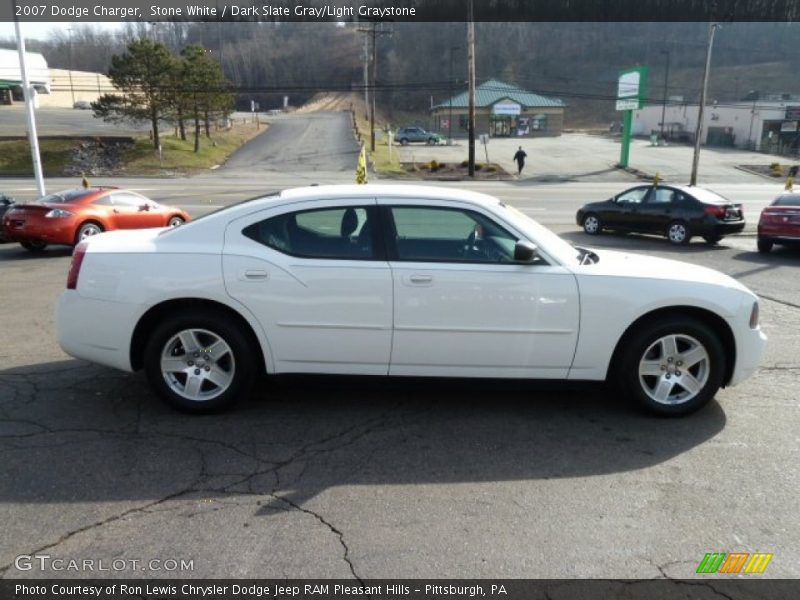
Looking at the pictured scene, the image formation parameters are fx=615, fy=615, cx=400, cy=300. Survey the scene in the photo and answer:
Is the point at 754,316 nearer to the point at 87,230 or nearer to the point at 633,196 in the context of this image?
the point at 87,230

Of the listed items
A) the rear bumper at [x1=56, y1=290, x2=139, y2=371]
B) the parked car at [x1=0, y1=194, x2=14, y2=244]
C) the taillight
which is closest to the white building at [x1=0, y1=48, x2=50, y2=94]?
the parked car at [x1=0, y1=194, x2=14, y2=244]

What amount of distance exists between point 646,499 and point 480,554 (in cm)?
109

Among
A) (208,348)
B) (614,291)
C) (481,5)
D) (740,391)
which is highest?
(481,5)

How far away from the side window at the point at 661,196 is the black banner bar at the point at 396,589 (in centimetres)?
1370

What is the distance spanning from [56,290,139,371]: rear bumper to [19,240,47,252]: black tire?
8.66 metres

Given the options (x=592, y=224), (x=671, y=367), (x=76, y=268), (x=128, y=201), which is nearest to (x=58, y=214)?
(x=128, y=201)

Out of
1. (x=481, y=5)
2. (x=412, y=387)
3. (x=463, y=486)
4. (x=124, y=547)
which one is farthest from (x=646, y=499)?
(x=481, y=5)

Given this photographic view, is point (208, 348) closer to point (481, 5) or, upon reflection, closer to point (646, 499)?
point (646, 499)

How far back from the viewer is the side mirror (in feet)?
13.3

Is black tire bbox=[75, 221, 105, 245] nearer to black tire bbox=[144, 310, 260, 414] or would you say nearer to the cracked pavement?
the cracked pavement

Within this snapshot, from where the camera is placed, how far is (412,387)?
4297mm

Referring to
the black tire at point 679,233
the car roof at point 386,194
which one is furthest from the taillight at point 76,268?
the black tire at point 679,233

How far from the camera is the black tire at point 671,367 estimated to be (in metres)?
4.21

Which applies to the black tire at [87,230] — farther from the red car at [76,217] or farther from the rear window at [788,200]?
the rear window at [788,200]
